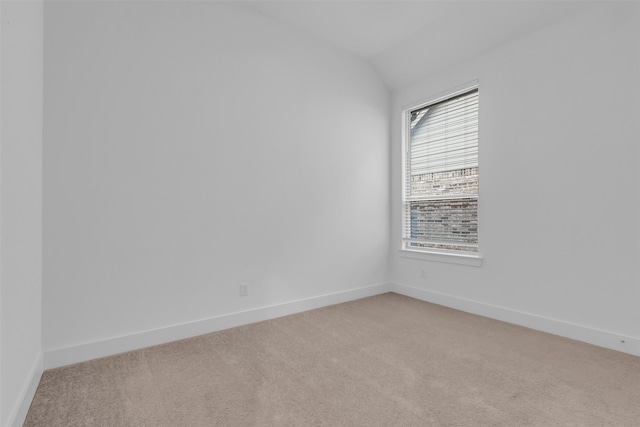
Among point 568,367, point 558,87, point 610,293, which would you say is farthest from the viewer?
point 558,87

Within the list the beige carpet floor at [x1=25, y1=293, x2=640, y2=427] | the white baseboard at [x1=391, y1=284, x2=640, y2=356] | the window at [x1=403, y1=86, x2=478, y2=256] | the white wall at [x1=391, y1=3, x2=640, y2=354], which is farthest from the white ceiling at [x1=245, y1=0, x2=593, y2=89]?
the beige carpet floor at [x1=25, y1=293, x2=640, y2=427]

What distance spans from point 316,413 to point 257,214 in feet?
6.01

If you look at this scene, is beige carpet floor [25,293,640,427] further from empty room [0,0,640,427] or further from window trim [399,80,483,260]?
window trim [399,80,483,260]

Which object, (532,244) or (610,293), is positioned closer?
(610,293)

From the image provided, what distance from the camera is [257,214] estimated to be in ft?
10.0

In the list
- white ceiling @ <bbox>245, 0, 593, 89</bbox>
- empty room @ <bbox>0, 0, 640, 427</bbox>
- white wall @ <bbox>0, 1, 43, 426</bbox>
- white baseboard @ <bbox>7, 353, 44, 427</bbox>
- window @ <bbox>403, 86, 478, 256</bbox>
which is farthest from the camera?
window @ <bbox>403, 86, 478, 256</bbox>

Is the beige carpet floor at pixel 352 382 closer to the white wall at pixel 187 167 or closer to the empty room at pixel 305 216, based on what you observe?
the empty room at pixel 305 216

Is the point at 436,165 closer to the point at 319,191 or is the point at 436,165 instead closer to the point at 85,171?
the point at 319,191

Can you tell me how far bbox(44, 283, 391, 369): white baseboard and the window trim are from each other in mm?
928

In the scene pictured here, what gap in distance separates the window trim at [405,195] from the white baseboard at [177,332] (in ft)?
3.04

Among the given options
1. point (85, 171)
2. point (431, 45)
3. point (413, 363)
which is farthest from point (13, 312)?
point (431, 45)

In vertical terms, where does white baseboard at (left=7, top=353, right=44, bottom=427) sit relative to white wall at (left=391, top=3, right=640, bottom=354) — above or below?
below

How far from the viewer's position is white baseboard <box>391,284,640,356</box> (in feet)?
7.70

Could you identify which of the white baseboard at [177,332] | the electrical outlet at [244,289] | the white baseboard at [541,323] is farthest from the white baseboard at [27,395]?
the white baseboard at [541,323]
